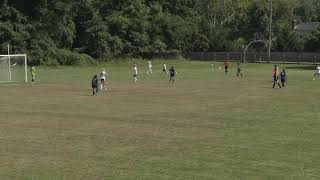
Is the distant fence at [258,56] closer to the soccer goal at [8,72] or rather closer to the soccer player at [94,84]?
the soccer goal at [8,72]

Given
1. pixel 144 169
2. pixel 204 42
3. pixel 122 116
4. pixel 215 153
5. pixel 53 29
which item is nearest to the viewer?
pixel 144 169

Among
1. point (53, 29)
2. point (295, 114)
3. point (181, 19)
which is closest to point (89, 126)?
point (295, 114)

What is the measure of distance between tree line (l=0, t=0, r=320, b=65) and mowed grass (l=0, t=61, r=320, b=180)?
55.0 m

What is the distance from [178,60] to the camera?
4094 inches

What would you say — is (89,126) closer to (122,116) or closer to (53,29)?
(122,116)

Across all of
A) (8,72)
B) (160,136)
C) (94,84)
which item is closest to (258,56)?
(8,72)

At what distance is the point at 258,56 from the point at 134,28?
22.9 m

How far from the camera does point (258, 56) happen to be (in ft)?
343

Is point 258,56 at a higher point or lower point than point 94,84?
higher

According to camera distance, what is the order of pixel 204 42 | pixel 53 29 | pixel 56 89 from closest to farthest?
pixel 56 89 < pixel 53 29 < pixel 204 42

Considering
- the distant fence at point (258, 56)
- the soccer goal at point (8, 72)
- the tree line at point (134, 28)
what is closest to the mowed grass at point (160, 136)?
the soccer goal at point (8, 72)

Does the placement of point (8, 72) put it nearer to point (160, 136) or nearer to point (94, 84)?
point (94, 84)

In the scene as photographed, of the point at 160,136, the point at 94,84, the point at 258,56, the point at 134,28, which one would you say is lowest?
the point at 160,136

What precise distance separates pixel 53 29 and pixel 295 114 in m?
70.8
